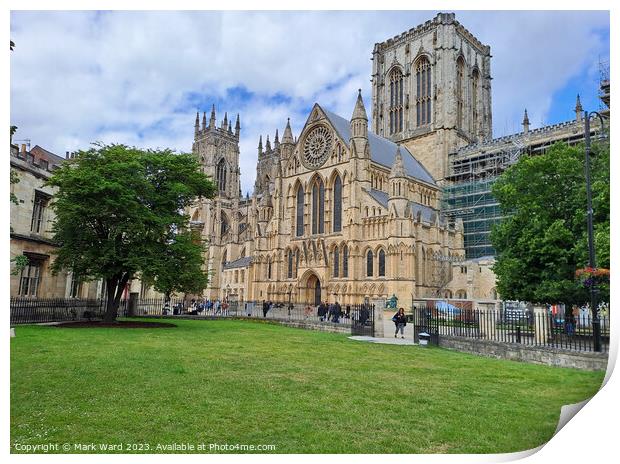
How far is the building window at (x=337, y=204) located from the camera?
161 ft

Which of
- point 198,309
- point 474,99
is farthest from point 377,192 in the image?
point 474,99

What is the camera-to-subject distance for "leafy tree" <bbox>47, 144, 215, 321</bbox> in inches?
887

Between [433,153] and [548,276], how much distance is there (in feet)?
147

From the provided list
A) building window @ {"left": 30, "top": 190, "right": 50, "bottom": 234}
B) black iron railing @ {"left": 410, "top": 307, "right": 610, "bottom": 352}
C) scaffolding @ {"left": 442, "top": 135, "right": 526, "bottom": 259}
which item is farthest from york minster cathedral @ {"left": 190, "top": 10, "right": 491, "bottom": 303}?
building window @ {"left": 30, "top": 190, "right": 50, "bottom": 234}

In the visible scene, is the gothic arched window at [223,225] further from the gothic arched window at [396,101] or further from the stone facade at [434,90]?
the gothic arched window at [396,101]

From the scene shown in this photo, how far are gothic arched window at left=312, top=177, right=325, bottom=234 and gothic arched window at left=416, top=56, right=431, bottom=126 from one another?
21.8 m

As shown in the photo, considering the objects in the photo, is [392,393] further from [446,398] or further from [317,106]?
[317,106]

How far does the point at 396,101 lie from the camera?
227 ft

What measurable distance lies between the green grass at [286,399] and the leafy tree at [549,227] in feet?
19.9

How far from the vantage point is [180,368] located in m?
11.8

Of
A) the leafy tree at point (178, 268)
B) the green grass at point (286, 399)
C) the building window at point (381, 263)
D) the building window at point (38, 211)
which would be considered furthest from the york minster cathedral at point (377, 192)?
the green grass at point (286, 399)

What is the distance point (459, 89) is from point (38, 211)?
54.6 m

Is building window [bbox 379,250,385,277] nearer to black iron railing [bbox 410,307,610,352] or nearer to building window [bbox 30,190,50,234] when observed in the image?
black iron railing [bbox 410,307,610,352]

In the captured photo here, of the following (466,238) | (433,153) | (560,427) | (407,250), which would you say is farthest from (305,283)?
(560,427)
